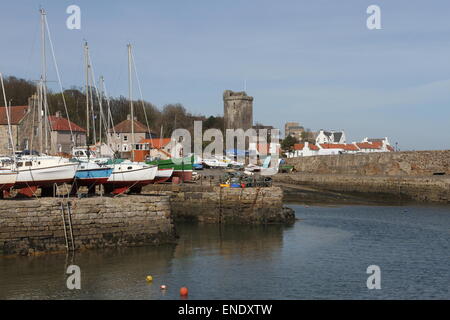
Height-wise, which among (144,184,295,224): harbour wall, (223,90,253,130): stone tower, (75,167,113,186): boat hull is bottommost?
(144,184,295,224): harbour wall

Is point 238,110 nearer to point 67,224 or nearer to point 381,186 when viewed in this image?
point 381,186

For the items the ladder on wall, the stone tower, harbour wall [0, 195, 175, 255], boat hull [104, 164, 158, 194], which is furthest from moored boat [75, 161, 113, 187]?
the stone tower

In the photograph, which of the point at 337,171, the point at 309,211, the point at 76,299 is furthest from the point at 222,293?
the point at 337,171

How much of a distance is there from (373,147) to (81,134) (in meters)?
75.8

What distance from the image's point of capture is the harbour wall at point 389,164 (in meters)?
59.9

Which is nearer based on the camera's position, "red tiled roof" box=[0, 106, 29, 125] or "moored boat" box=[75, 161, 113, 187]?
"moored boat" box=[75, 161, 113, 187]

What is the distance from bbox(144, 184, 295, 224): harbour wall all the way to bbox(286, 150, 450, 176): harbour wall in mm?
30516

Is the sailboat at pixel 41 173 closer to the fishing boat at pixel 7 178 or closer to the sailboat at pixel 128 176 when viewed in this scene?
the fishing boat at pixel 7 178

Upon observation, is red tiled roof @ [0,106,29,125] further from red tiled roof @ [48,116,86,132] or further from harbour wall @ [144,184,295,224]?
harbour wall @ [144,184,295,224]

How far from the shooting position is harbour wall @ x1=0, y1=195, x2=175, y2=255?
21844 millimetres

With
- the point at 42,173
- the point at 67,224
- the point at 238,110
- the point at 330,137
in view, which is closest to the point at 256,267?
the point at 67,224

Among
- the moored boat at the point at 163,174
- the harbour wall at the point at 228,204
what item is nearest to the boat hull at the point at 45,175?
the harbour wall at the point at 228,204

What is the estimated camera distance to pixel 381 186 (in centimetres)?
5481

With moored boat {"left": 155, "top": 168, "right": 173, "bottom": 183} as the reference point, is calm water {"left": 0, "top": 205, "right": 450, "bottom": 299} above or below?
below
